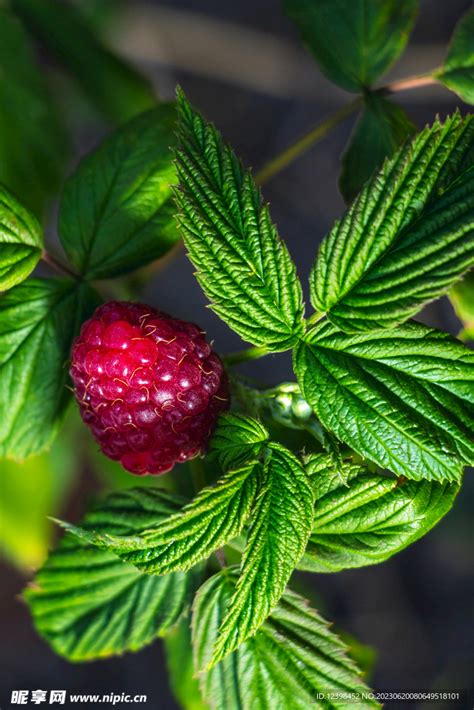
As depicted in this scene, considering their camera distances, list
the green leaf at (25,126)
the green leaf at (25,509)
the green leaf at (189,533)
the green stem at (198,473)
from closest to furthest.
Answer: the green leaf at (189,533), the green stem at (198,473), the green leaf at (25,126), the green leaf at (25,509)

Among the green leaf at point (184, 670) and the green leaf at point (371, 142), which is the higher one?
the green leaf at point (371, 142)

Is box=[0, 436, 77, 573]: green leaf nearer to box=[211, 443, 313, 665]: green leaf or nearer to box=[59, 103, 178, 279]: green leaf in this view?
box=[59, 103, 178, 279]: green leaf

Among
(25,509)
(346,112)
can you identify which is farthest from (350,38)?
(25,509)

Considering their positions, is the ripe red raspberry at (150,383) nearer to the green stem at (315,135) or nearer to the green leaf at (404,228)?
the green leaf at (404,228)

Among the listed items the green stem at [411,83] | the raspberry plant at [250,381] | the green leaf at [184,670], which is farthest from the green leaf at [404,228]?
the green leaf at [184,670]

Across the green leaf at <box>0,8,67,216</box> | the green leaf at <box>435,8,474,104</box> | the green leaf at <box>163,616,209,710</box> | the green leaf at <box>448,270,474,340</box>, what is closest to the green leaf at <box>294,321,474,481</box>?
the green leaf at <box>448,270,474,340</box>

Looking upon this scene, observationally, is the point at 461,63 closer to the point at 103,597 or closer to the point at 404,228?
the point at 404,228

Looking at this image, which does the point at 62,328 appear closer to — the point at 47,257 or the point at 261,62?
the point at 47,257

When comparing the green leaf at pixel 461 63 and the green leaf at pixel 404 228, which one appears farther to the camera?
the green leaf at pixel 461 63
